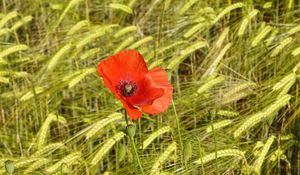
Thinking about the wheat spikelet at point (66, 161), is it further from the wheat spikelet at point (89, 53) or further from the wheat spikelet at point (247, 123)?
the wheat spikelet at point (89, 53)

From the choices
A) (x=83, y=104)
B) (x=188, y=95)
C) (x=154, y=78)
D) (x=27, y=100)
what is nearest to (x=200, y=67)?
(x=188, y=95)

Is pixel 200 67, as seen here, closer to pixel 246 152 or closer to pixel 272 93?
pixel 272 93

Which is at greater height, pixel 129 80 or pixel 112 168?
pixel 129 80

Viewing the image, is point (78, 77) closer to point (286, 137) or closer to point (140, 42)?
point (140, 42)

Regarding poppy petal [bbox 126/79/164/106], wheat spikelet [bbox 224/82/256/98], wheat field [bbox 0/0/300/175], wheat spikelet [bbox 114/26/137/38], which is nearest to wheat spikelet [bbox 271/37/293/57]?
wheat field [bbox 0/0/300/175]

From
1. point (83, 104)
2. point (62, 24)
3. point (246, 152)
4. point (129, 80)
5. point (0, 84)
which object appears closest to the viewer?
point (129, 80)

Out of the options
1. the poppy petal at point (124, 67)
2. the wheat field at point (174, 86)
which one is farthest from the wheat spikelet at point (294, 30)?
the poppy petal at point (124, 67)

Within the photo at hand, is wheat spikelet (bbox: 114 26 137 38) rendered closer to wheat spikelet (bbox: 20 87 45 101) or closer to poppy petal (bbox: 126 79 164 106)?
wheat spikelet (bbox: 20 87 45 101)
